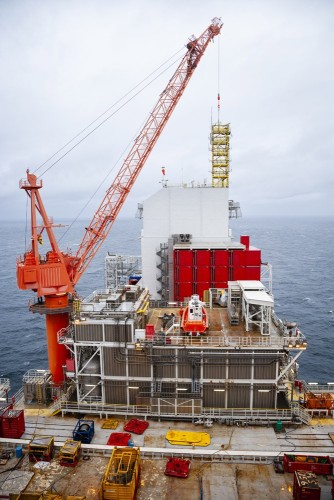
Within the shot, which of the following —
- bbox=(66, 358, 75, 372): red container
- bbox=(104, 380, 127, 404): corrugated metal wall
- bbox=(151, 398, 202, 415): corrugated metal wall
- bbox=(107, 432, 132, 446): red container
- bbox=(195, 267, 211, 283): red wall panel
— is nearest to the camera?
bbox=(107, 432, 132, 446): red container

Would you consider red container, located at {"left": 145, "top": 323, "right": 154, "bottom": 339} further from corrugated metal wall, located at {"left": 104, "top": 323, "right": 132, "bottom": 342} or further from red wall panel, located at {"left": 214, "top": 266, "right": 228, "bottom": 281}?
red wall panel, located at {"left": 214, "top": 266, "right": 228, "bottom": 281}

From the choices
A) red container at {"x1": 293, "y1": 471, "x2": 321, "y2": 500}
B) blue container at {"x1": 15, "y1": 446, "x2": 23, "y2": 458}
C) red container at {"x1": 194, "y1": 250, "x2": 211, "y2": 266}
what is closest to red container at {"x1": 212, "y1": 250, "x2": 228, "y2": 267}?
red container at {"x1": 194, "y1": 250, "x2": 211, "y2": 266}

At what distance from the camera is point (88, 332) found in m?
34.3

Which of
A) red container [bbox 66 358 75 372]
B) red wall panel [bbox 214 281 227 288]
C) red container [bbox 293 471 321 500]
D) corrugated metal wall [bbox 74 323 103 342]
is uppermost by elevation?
red wall panel [bbox 214 281 227 288]

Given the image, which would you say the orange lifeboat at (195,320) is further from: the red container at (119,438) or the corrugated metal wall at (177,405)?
the red container at (119,438)

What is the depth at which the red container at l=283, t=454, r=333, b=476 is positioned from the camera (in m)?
26.3

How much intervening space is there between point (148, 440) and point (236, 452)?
23.6 feet

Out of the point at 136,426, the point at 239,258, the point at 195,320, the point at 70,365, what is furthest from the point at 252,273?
the point at 70,365

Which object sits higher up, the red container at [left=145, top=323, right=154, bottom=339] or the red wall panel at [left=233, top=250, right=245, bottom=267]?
the red wall panel at [left=233, top=250, right=245, bottom=267]

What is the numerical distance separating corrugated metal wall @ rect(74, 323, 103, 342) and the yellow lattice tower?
4394 cm

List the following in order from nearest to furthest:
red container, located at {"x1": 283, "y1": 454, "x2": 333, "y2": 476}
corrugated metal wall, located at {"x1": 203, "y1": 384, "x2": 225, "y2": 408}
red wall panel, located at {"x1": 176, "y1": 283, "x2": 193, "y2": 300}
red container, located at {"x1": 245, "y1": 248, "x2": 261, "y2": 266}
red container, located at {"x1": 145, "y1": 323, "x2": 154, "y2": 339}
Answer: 1. red container, located at {"x1": 283, "y1": 454, "x2": 333, "y2": 476}
2. corrugated metal wall, located at {"x1": 203, "y1": 384, "x2": 225, "y2": 408}
3. red container, located at {"x1": 145, "y1": 323, "x2": 154, "y2": 339}
4. red container, located at {"x1": 245, "y1": 248, "x2": 261, "y2": 266}
5. red wall panel, located at {"x1": 176, "y1": 283, "x2": 193, "y2": 300}

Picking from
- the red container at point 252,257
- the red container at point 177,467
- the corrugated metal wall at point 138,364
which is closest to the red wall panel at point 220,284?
the red container at point 252,257

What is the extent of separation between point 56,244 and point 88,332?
11470 mm

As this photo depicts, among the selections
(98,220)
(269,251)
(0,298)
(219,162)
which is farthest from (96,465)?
(269,251)
